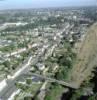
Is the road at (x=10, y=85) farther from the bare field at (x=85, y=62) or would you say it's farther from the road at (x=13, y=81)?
the bare field at (x=85, y=62)

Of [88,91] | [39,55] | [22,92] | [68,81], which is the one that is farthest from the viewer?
[39,55]

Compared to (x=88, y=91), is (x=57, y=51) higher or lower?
lower

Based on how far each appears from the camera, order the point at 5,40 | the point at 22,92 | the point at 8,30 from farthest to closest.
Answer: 1. the point at 8,30
2. the point at 5,40
3. the point at 22,92

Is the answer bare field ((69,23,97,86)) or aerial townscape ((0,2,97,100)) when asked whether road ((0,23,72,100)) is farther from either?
bare field ((69,23,97,86))

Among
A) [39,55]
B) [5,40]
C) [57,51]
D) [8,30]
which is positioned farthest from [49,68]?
[8,30]

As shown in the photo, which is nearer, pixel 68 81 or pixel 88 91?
pixel 88 91

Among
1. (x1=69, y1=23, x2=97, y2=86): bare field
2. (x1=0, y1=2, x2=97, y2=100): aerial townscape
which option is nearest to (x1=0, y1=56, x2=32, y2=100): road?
(x1=0, y1=2, x2=97, y2=100): aerial townscape

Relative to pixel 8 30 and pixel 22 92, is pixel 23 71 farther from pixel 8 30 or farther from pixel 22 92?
pixel 8 30

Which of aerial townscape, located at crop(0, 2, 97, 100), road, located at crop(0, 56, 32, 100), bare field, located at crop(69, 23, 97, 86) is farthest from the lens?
bare field, located at crop(69, 23, 97, 86)
